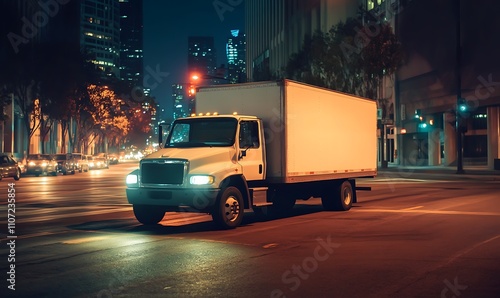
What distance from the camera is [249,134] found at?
1538 cm

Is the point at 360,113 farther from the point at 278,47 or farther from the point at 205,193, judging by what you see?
the point at 278,47

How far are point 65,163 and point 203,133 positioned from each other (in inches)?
1761

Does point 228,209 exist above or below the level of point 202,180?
below

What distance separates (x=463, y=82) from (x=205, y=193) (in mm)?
46686

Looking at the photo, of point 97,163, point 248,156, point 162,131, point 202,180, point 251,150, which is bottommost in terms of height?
point 97,163

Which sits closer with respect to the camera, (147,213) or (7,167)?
(147,213)

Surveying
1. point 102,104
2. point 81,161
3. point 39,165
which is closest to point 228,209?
point 39,165

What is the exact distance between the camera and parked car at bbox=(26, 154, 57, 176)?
5266cm

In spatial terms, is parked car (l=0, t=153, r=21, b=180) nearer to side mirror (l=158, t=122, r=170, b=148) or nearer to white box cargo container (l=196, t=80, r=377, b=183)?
white box cargo container (l=196, t=80, r=377, b=183)

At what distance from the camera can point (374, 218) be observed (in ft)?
55.5

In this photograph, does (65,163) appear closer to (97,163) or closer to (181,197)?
(97,163)

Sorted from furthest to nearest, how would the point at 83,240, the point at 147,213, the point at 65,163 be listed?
the point at 65,163
the point at 147,213
the point at 83,240

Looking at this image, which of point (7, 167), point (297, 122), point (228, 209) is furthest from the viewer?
point (7, 167)

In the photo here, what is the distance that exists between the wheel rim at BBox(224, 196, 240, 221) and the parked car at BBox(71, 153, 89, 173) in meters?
49.5
